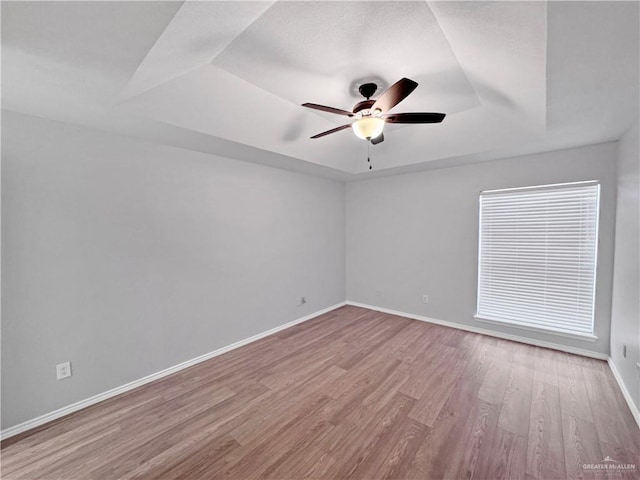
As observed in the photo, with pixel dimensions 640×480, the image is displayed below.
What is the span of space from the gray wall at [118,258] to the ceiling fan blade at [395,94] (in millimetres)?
2110

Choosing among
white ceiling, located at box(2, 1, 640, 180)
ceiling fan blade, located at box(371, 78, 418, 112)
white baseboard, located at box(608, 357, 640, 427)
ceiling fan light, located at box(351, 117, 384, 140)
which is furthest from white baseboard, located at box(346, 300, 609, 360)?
ceiling fan blade, located at box(371, 78, 418, 112)

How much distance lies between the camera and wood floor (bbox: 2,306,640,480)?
1.59 m

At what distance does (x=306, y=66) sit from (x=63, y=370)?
3129 millimetres

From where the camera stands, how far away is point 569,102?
1.87m

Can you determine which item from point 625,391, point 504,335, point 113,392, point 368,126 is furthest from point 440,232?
point 113,392

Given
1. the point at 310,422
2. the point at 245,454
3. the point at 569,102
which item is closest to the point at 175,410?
the point at 245,454

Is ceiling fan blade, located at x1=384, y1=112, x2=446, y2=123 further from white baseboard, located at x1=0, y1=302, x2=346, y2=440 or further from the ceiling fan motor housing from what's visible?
white baseboard, located at x1=0, y1=302, x2=346, y2=440

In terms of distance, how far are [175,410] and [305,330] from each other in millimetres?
1908

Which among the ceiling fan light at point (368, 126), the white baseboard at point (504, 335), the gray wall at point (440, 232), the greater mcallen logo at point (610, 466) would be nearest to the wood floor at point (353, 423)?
the greater mcallen logo at point (610, 466)

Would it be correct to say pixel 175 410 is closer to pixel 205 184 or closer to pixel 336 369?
pixel 336 369

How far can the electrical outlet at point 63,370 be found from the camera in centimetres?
206

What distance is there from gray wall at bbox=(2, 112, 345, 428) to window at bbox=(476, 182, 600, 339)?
3.04 m

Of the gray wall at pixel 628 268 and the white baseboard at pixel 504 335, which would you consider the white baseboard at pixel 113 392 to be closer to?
the white baseboard at pixel 504 335

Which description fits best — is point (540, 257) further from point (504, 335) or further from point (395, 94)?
point (395, 94)
